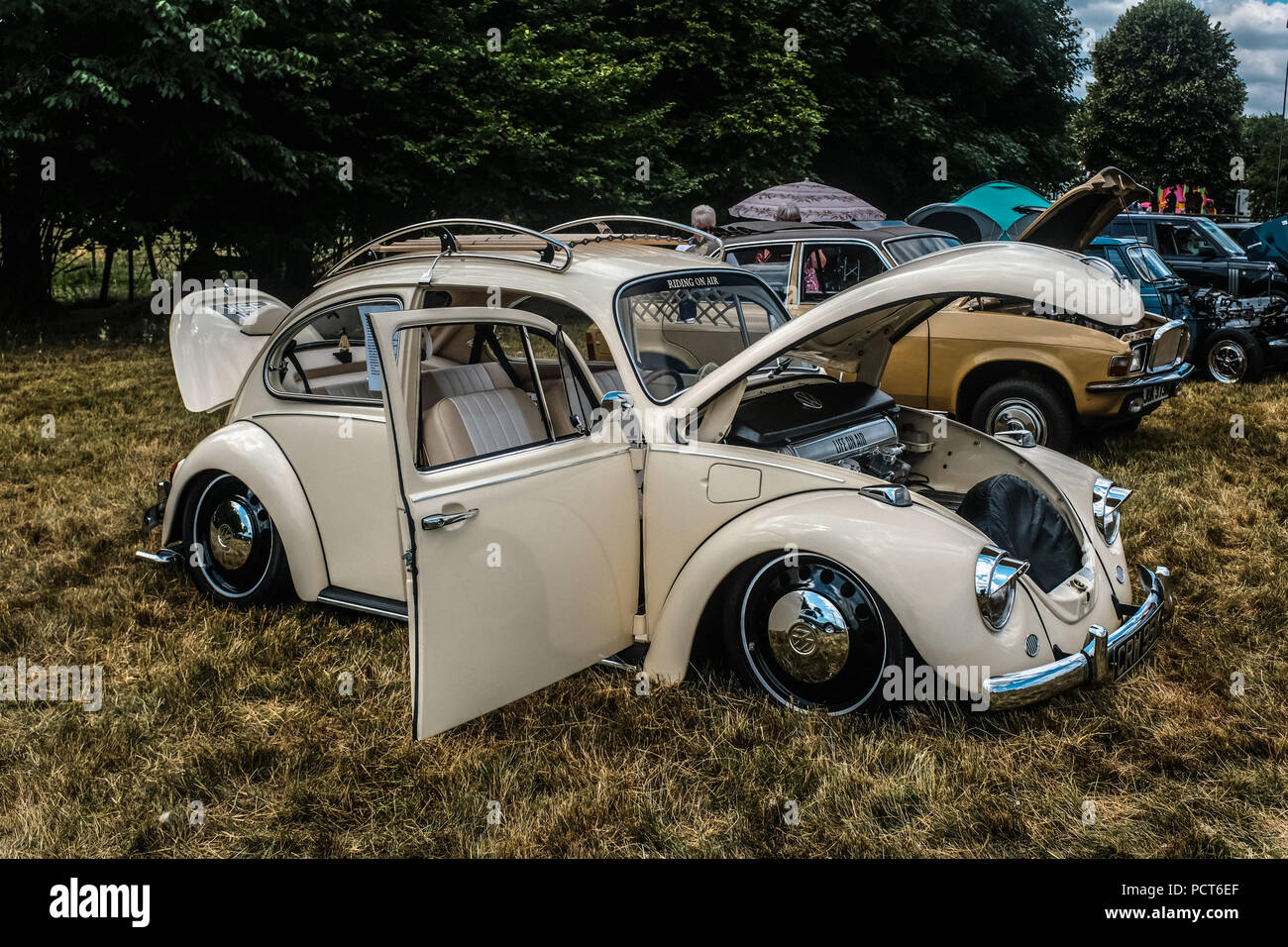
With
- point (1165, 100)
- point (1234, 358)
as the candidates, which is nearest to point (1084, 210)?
point (1234, 358)

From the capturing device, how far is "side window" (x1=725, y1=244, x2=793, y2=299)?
11312mm

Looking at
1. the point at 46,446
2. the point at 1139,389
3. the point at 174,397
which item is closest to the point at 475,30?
the point at 174,397

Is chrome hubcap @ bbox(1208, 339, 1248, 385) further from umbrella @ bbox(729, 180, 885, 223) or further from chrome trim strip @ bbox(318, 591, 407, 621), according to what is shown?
chrome trim strip @ bbox(318, 591, 407, 621)

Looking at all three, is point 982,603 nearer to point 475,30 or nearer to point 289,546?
point 289,546

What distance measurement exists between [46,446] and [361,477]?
219 inches

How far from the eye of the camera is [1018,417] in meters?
8.16

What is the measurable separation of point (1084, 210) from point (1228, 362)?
27.3 ft

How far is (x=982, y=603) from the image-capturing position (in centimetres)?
348

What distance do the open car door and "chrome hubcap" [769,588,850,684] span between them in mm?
605

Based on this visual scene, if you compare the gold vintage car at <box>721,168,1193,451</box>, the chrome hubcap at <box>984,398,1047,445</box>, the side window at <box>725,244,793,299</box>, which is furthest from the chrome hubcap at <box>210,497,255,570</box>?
→ the side window at <box>725,244,793,299</box>

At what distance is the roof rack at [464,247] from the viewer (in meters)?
4.41

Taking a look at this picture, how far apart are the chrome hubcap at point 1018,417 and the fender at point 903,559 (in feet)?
15.6

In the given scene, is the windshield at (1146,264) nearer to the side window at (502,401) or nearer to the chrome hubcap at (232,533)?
the side window at (502,401)

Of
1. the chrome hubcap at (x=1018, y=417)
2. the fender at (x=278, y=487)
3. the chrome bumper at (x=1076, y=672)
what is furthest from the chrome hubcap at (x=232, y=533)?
the chrome hubcap at (x=1018, y=417)
